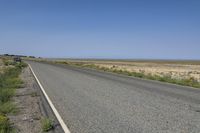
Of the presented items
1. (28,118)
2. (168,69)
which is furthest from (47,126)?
(168,69)

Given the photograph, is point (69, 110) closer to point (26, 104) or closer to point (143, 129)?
point (26, 104)

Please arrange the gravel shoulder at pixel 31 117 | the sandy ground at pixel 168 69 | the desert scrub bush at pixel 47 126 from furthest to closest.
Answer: the sandy ground at pixel 168 69 → the gravel shoulder at pixel 31 117 → the desert scrub bush at pixel 47 126

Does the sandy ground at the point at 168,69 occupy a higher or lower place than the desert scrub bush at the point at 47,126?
A: lower

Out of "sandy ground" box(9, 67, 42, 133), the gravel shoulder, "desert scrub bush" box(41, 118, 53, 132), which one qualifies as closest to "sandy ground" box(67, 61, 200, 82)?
the gravel shoulder

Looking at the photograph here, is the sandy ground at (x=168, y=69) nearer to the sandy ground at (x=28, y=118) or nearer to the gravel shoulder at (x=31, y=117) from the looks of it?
the gravel shoulder at (x=31, y=117)

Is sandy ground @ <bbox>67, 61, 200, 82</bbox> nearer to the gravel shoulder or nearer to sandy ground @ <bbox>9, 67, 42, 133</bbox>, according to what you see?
the gravel shoulder

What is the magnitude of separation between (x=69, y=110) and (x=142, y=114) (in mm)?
2495

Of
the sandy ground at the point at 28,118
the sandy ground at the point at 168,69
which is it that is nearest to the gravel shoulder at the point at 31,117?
the sandy ground at the point at 28,118

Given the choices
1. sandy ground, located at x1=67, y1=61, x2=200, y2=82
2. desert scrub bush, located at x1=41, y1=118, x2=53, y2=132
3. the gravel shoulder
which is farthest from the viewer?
sandy ground, located at x1=67, y1=61, x2=200, y2=82

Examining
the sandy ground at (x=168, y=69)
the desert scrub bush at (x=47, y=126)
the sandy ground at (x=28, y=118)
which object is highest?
the desert scrub bush at (x=47, y=126)

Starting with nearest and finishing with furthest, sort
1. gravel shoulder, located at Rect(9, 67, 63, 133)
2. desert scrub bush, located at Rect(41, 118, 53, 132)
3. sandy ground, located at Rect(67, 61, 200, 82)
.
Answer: desert scrub bush, located at Rect(41, 118, 53, 132), gravel shoulder, located at Rect(9, 67, 63, 133), sandy ground, located at Rect(67, 61, 200, 82)

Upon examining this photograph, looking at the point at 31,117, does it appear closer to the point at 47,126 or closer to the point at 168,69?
the point at 47,126

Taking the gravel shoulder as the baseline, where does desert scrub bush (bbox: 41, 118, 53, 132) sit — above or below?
above

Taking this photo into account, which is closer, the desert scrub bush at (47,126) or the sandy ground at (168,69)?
the desert scrub bush at (47,126)
